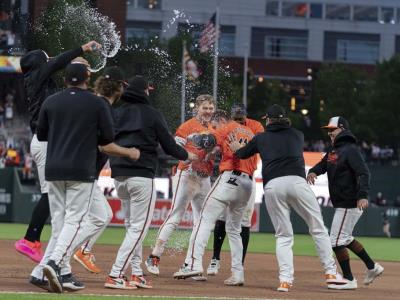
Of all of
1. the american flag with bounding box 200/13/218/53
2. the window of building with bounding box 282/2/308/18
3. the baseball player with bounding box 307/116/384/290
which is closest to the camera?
the baseball player with bounding box 307/116/384/290

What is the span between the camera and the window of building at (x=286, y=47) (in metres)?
84.6

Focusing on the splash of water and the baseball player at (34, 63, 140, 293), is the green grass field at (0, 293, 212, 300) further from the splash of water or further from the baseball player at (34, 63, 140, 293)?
the splash of water

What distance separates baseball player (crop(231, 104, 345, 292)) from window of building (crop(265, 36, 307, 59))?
72894 mm

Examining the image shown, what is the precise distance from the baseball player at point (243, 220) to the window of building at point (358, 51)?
70324 millimetres

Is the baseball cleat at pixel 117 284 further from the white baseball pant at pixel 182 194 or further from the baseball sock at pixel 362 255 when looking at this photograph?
the baseball sock at pixel 362 255

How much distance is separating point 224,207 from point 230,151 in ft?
2.10

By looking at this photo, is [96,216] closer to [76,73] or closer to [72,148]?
[72,148]

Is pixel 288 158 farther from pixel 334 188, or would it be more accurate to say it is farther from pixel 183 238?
pixel 183 238

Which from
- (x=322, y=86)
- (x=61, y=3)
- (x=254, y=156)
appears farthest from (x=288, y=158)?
(x=322, y=86)

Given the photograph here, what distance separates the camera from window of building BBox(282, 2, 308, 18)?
84.2 meters

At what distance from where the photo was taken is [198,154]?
1335 cm

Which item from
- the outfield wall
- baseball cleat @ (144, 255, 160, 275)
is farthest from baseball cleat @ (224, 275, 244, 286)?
the outfield wall

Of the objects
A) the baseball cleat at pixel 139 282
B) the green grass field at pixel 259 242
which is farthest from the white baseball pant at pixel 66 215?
the green grass field at pixel 259 242

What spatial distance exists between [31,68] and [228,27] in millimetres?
68616
